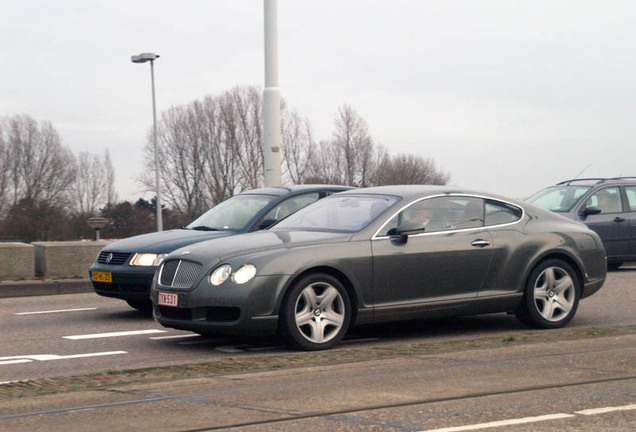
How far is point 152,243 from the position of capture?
11203 mm

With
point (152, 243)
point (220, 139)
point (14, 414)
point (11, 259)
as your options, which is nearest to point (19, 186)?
point (220, 139)

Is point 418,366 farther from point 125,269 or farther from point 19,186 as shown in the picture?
point 19,186

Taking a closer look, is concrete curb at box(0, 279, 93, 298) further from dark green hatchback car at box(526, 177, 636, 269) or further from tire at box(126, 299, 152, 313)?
dark green hatchback car at box(526, 177, 636, 269)

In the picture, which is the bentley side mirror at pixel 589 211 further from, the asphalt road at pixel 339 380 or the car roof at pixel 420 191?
the car roof at pixel 420 191

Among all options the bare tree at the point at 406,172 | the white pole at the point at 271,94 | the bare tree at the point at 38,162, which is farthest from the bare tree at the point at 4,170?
the white pole at the point at 271,94

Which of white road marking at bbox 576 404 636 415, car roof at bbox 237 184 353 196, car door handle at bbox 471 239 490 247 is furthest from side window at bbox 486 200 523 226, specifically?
white road marking at bbox 576 404 636 415

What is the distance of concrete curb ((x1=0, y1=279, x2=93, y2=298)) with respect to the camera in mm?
14836

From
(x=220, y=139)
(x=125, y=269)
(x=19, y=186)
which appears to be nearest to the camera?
(x=125, y=269)

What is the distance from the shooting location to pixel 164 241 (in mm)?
11172

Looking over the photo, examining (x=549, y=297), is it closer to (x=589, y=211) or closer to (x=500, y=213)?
(x=500, y=213)

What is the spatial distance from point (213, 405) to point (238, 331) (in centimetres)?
219

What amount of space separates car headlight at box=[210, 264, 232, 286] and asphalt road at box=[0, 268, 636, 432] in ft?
2.09

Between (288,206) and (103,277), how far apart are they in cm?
235

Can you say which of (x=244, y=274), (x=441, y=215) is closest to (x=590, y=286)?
(x=441, y=215)
